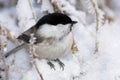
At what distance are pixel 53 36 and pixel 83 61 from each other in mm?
208

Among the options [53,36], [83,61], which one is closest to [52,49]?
[53,36]

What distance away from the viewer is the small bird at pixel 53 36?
A: 2629mm

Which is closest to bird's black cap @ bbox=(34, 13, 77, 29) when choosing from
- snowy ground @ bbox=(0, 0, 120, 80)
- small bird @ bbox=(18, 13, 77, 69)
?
small bird @ bbox=(18, 13, 77, 69)

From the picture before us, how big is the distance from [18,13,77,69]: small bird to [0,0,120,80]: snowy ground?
0.05 m

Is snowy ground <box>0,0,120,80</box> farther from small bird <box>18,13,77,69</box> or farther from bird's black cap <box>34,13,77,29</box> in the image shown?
bird's black cap <box>34,13,77,29</box>

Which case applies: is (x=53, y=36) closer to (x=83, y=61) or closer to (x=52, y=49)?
(x=52, y=49)

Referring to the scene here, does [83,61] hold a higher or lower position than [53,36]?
lower

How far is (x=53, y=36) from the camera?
2.64 m

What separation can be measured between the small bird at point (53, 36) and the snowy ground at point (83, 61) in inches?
2.1

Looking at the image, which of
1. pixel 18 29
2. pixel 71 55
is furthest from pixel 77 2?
pixel 71 55

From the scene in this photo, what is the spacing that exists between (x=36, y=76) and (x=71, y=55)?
282 millimetres

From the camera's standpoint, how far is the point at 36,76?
254 cm

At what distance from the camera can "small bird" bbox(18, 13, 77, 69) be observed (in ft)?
8.63

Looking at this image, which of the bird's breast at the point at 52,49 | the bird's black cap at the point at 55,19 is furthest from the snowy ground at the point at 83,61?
the bird's black cap at the point at 55,19
